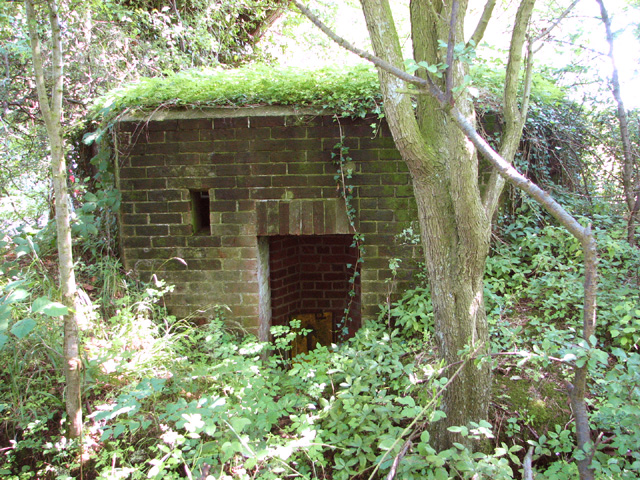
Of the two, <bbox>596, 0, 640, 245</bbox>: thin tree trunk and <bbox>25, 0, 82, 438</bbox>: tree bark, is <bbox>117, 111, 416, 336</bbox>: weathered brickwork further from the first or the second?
<bbox>596, 0, 640, 245</bbox>: thin tree trunk

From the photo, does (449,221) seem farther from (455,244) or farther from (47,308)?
(47,308)

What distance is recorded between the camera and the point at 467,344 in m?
2.29

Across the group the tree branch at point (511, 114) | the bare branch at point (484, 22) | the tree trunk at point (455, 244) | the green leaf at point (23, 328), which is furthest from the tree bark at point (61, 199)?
the tree branch at point (511, 114)

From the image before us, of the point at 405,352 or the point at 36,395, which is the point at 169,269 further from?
the point at 405,352

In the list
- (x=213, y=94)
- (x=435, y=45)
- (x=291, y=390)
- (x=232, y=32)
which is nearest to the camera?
(x=435, y=45)

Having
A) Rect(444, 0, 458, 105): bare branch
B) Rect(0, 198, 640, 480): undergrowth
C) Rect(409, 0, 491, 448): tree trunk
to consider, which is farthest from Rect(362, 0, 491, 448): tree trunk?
Rect(444, 0, 458, 105): bare branch

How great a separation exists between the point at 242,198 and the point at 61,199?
1.53m


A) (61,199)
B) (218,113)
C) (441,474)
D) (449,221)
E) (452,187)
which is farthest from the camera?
(218,113)

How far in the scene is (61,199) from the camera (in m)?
2.59

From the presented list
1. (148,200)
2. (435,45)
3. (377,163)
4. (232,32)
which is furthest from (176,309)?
(232,32)

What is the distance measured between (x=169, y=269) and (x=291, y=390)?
1.68m

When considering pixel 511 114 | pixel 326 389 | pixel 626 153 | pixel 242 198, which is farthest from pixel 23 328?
pixel 626 153

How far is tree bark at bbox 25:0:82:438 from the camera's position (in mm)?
2568

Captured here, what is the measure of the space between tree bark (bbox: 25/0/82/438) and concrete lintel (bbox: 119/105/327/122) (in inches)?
47.5
